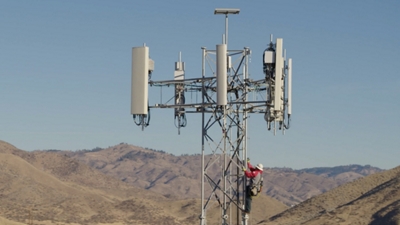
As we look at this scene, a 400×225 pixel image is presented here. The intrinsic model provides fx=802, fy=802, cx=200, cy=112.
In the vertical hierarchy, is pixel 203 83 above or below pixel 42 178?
above

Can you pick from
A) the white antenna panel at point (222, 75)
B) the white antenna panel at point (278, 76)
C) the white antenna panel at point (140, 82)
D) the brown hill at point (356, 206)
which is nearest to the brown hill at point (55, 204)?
the brown hill at point (356, 206)

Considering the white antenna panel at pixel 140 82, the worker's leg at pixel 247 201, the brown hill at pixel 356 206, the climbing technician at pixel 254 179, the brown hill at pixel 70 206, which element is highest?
the white antenna panel at pixel 140 82

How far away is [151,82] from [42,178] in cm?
16044

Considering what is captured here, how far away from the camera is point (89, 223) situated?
126938 mm

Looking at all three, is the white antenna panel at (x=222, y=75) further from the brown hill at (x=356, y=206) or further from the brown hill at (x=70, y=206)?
the brown hill at (x=70, y=206)

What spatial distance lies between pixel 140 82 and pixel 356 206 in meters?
87.3

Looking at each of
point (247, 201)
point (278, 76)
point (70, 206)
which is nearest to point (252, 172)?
point (247, 201)

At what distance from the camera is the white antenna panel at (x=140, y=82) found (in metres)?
25.0

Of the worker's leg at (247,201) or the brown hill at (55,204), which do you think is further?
the brown hill at (55,204)

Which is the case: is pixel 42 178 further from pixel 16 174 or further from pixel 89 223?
pixel 89 223

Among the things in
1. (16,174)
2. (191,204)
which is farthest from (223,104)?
(16,174)

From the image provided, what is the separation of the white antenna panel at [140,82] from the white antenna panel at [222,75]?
9.28 feet

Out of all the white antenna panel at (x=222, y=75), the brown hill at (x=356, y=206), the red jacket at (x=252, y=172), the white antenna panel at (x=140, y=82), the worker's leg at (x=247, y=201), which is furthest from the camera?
the brown hill at (x=356, y=206)

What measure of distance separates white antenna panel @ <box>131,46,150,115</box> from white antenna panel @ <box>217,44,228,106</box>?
2.83 m
